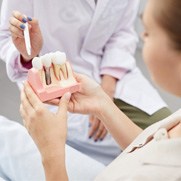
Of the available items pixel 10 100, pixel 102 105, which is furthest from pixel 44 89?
pixel 10 100

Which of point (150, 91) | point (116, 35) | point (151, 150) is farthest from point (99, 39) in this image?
point (151, 150)

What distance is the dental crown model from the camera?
874 mm

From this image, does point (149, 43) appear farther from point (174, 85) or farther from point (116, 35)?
point (116, 35)

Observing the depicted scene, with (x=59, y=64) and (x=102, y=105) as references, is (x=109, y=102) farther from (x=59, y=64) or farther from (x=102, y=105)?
(x=59, y=64)

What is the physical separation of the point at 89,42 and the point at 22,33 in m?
0.29

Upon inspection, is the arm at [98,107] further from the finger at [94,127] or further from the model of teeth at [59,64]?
the finger at [94,127]

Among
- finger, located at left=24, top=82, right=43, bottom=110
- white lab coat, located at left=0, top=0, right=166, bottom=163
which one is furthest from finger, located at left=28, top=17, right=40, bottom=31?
finger, located at left=24, top=82, right=43, bottom=110

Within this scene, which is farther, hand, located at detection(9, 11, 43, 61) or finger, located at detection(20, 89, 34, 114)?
hand, located at detection(9, 11, 43, 61)

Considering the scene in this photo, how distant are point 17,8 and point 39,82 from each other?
380mm

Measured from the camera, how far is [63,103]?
0.83m

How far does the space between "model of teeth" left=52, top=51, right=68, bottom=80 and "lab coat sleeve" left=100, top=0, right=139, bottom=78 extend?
14.6 inches

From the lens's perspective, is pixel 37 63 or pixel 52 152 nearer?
pixel 52 152

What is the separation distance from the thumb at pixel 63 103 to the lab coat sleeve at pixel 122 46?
1.42 ft

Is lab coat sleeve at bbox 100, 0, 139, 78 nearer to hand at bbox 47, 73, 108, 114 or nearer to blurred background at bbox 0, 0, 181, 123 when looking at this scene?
hand at bbox 47, 73, 108, 114
